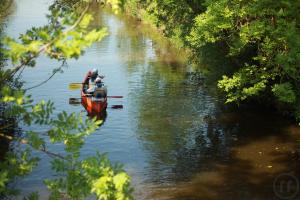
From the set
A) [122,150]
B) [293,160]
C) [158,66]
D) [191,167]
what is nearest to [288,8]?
[293,160]

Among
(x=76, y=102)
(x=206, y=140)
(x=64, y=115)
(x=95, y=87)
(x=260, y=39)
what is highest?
(x=260, y=39)

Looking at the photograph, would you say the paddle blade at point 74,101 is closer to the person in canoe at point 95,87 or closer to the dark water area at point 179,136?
the dark water area at point 179,136

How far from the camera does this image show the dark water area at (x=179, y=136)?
15.7 m

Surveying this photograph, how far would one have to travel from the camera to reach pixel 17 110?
542 centimetres

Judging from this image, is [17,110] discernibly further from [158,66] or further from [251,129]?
[158,66]

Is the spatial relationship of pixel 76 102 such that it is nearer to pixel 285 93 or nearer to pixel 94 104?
pixel 94 104

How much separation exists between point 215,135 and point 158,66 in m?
15.8

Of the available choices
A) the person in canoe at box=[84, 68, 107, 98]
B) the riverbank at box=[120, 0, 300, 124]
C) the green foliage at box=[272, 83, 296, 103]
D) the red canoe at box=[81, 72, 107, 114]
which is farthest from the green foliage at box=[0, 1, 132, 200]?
the person in canoe at box=[84, 68, 107, 98]

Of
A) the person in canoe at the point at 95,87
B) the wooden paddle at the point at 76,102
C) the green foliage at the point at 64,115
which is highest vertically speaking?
the green foliage at the point at 64,115

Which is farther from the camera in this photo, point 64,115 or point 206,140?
point 206,140

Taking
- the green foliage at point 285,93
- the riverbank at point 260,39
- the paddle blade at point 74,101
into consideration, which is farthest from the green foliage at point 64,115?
the paddle blade at point 74,101

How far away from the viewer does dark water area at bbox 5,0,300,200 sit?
15727mm

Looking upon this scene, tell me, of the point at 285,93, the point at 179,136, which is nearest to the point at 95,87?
the point at 179,136

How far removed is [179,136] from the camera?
20672 mm
